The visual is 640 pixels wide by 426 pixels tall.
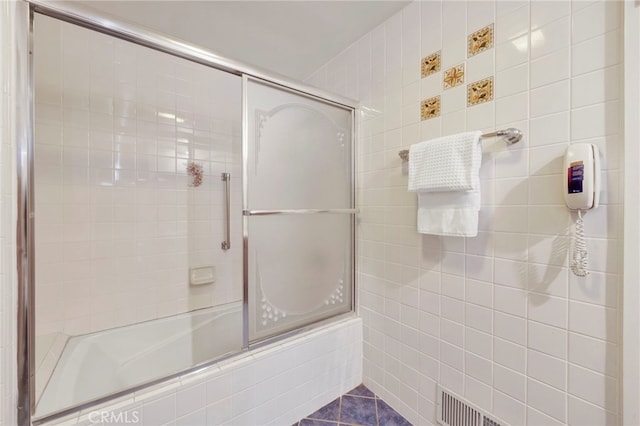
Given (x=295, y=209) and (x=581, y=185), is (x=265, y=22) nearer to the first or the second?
(x=295, y=209)

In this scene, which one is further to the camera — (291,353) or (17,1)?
(291,353)

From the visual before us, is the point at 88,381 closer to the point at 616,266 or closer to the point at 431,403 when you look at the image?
the point at 431,403

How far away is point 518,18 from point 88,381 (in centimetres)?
239

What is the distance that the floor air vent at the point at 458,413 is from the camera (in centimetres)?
112

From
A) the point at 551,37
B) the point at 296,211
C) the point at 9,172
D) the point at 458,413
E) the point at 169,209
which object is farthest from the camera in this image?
the point at 169,209

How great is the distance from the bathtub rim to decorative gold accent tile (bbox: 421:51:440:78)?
4.62 feet

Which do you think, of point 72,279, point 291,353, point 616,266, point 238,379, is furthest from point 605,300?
point 72,279

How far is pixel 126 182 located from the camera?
173 centimetres

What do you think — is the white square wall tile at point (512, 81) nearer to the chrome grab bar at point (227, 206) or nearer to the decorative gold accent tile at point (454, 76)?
the decorative gold accent tile at point (454, 76)

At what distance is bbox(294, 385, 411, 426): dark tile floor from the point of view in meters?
1.38

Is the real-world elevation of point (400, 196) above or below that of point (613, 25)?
below

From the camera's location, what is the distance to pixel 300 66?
78.2 inches

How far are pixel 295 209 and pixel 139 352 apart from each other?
1.32 metres

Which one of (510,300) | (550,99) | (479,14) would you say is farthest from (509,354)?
(479,14)
